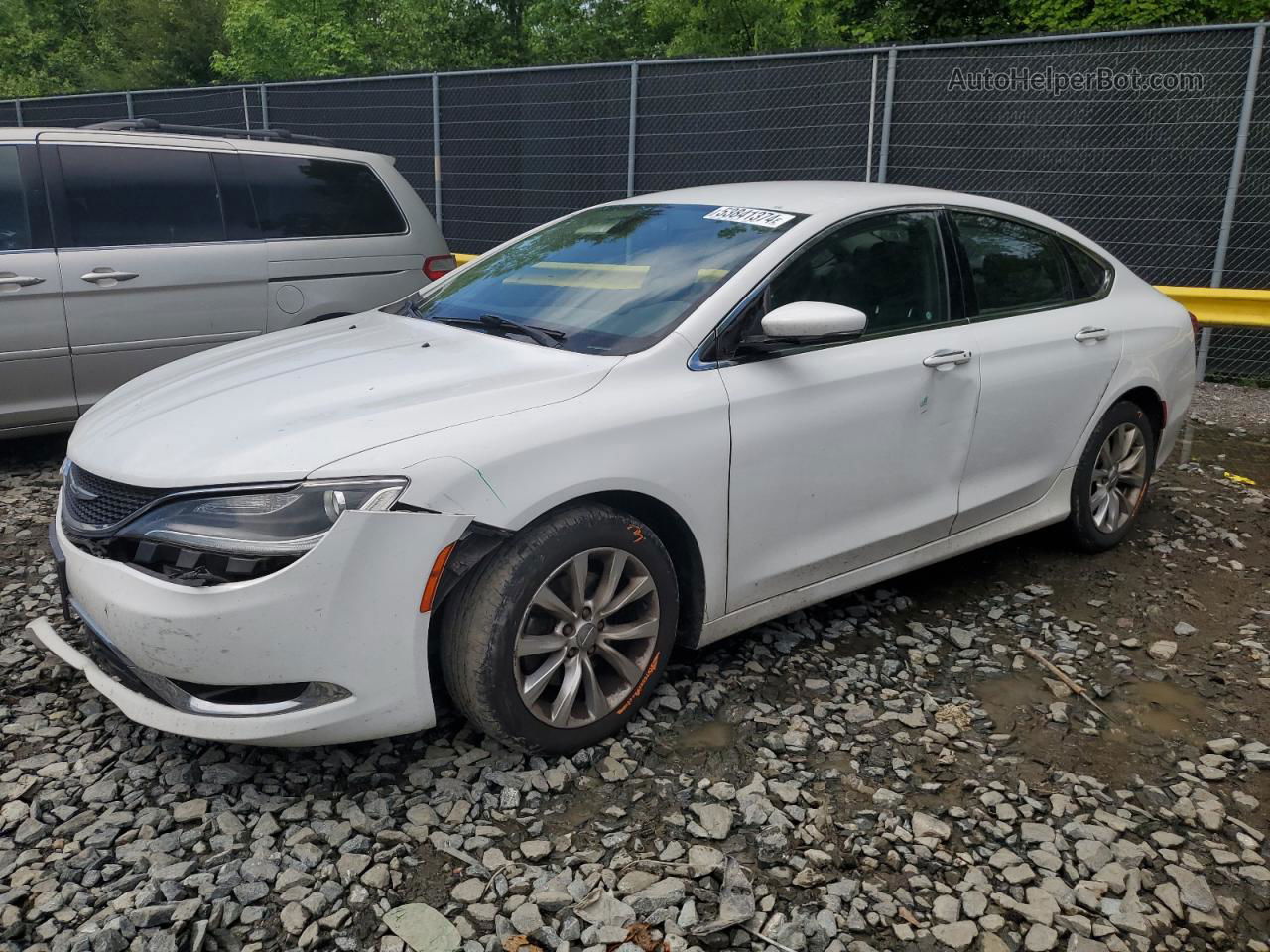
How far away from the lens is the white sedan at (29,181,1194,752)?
2.59 metres

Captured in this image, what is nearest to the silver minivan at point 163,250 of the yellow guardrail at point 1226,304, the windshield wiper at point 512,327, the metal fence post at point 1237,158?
the yellow guardrail at point 1226,304

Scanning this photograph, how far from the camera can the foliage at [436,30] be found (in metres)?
18.8

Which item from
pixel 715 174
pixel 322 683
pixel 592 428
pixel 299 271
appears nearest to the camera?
pixel 322 683

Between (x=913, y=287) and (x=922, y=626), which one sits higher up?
(x=913, y=287)

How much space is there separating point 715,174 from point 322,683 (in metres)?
8.12

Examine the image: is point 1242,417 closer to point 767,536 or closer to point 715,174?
point 715,174

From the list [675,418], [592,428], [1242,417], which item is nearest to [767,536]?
[675,418]

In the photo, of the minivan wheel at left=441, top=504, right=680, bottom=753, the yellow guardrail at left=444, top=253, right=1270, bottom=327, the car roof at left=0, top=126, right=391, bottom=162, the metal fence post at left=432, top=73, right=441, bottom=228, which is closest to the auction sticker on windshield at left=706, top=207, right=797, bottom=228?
the minivan wheel at left=441, top=504, right=680, bottom=753

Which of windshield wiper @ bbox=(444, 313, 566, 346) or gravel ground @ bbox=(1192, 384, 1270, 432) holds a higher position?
windshield wiper @ bbox=(444, 313, 566, 346)

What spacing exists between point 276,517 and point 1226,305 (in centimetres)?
726

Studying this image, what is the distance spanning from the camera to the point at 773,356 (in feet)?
10.9

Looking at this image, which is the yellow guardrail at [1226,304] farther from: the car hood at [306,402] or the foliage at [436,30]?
the foliage at [436,30]

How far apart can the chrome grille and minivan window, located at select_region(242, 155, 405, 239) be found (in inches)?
137

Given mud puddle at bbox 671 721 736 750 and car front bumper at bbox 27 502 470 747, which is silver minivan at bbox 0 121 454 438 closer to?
car front bumper at bbox 27 502 470 747
